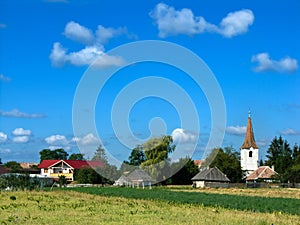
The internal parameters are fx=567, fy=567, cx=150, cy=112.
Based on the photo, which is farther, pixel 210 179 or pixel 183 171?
pixel 183 171

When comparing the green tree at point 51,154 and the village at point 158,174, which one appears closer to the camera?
the village at point 158,174

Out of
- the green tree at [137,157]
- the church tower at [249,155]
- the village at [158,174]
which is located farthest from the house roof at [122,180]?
the church tower at [249,155]

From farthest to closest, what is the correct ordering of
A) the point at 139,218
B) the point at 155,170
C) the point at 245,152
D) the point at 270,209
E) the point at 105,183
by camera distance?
1. the point at 245,152
2. the point at 105,183
3. the point at 155,170
4. the point at 270,209
5. the point at 139,218

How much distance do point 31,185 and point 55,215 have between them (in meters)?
41.1

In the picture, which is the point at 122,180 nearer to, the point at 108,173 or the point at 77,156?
the point at 108,173

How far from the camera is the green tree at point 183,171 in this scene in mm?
92831

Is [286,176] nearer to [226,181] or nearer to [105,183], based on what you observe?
[226,181]

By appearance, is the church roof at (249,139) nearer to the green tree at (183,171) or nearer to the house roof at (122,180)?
the green tree at (183,171)

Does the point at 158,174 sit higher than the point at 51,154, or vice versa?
the point at 51,154

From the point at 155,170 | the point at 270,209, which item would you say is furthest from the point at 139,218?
the point at 155,170

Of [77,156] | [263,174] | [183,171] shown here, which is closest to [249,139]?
[263,174]

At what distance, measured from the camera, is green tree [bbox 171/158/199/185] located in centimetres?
9283

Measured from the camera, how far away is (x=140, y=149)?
3632 inches

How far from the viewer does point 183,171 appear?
94.2 m
